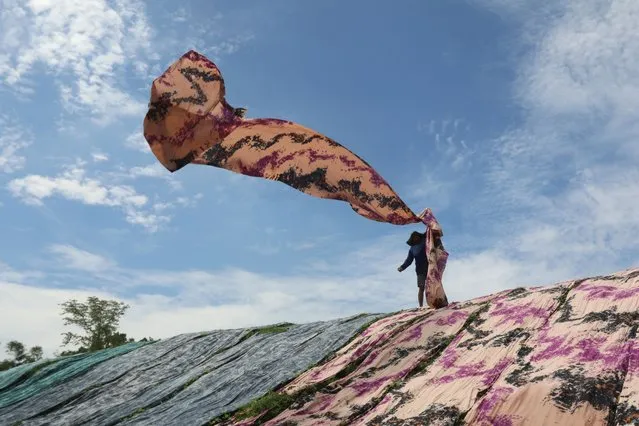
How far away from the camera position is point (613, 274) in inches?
224

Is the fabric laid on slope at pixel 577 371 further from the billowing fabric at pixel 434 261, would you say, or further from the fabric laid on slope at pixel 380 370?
the billowing fabric at pixel 434 261

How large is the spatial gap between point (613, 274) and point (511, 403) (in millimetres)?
Answer: 2396

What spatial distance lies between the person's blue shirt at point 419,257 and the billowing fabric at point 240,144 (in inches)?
58.7

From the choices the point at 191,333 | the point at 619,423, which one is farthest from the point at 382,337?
the point at 191,333

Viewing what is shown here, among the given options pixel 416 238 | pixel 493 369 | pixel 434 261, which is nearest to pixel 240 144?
pixel 434 261

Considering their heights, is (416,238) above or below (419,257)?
above

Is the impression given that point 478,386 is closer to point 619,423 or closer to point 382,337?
point 619,423

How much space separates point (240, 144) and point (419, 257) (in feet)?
9.51

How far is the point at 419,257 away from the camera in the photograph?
24.4 ft

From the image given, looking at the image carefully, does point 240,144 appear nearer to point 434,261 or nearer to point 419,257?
point 434,261

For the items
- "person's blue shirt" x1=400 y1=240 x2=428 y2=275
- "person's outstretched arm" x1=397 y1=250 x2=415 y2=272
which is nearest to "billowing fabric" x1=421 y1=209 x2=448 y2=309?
"person's blue shirt" x1=400 y1=240 x2=428 y2=275

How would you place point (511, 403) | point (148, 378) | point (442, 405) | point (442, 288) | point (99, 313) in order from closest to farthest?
point (511, 403) < point (442, 405) < point (442, 288) < point (148, 378) < point (99, 313)

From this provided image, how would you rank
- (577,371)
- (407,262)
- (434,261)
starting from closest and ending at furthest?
(577,371) → (434,261) → (407,262)

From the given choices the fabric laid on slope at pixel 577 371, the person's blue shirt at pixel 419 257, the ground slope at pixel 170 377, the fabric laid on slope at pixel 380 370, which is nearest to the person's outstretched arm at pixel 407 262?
the person's blue shirt at pixel 419 257
